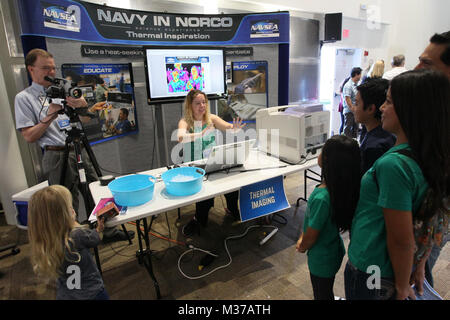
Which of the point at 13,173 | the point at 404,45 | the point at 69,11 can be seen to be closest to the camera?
the point at 69,11

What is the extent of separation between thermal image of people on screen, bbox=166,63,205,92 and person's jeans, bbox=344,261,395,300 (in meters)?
2.94

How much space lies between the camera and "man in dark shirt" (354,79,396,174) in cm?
151

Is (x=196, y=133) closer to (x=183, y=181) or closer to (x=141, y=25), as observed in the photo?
(x=183, y=181)

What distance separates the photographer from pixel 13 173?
2998mm

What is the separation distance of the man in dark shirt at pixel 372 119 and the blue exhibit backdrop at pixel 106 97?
269 cm

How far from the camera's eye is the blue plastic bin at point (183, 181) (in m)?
1.83

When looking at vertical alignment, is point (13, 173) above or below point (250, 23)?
below

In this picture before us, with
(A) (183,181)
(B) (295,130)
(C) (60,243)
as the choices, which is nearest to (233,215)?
(B) (295,130)

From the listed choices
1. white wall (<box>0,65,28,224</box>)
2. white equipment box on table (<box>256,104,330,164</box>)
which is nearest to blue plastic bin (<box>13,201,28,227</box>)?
white wall (<box>0,65,28,224</box>)
